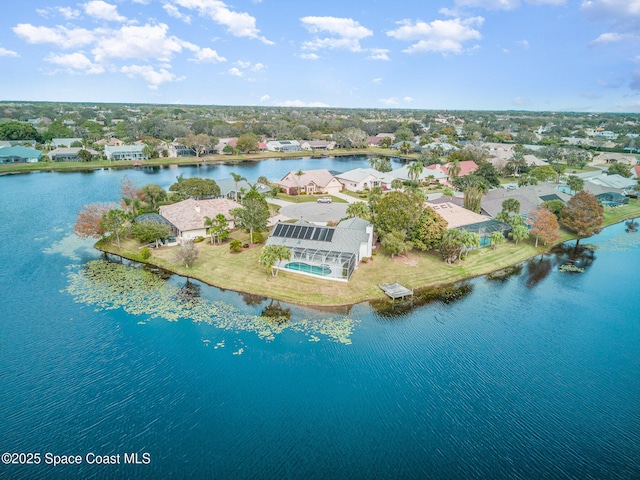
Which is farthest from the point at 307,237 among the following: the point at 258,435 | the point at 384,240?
the point at 258,435

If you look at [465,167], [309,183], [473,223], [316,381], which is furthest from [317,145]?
[316,381]

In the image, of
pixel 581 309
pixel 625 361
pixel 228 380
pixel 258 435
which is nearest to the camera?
pixel 258 435

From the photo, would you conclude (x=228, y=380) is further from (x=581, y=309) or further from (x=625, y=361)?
(x=581, y=309)

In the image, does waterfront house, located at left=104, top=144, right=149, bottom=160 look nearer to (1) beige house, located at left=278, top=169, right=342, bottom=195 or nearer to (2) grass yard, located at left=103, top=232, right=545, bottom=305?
(1) beige house, located at left=278, top=169, right=342, bottom=195

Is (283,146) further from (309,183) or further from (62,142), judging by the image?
(62,142)

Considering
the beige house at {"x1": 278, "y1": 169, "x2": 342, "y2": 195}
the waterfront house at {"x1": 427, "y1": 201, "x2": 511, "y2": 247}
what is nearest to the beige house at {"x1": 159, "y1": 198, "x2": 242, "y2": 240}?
the beige house at {"x1": 278, "y1": 169, "x2": 342, "y2": 195}

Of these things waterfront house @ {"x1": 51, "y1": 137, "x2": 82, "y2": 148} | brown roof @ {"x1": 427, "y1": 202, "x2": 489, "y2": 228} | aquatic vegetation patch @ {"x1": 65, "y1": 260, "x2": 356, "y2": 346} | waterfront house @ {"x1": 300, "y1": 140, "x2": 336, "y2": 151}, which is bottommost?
aquatic vegetation patch @ {"x1": 65, "y1": 260, "x2": 356, "y2": 346}

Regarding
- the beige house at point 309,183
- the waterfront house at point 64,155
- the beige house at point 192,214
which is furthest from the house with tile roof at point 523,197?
the waterfront house at point 64,155
